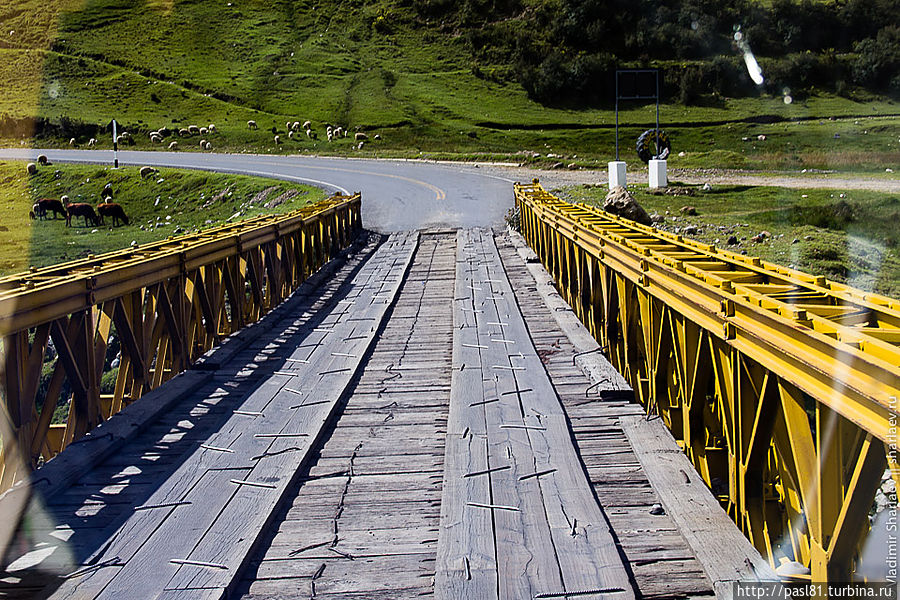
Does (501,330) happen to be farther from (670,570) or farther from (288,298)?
(670,570)

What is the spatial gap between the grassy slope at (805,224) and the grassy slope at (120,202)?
40.9 feet

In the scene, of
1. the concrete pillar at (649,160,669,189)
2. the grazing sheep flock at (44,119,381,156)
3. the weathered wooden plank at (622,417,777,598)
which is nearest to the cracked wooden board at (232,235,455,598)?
the weathered wooden plank at (622,417,777,598)

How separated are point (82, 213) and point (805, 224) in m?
25.9

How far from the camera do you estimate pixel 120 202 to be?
123 ft

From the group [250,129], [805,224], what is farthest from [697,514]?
[250,129]

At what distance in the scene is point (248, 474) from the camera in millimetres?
5066

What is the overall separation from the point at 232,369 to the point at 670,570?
5204mm

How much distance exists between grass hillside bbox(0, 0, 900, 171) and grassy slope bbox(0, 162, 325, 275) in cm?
1492

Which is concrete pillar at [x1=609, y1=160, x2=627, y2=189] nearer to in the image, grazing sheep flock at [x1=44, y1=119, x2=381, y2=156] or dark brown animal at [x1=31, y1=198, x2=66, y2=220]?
dark brown animal at [x1=31, y1=198, x2=66, y2=220]

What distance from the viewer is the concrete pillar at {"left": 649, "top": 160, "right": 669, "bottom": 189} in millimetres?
28531

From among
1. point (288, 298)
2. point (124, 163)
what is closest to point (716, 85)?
point (124, 163)

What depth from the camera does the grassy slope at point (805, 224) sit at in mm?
16812

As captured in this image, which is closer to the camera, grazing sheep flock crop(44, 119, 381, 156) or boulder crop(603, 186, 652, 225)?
boulder crop(603, 186, 652, 225)

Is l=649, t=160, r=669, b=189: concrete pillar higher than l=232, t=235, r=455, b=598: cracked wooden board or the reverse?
higher
